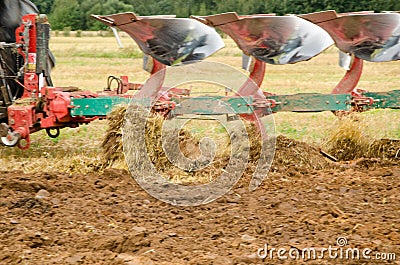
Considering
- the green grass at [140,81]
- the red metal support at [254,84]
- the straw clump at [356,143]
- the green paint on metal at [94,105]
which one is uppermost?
the red metal support at [254,84]

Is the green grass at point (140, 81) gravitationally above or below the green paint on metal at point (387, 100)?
below

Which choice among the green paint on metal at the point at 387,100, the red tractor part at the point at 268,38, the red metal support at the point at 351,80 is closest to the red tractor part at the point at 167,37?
the red tractor part at the point at 268,38

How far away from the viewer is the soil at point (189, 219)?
158 inches

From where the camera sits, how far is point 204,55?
7.41 meters

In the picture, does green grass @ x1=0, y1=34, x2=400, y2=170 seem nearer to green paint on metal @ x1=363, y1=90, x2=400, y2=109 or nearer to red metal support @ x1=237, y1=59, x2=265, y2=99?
green paint on metal @ x1=363, y1=90, x2=400, y2=109

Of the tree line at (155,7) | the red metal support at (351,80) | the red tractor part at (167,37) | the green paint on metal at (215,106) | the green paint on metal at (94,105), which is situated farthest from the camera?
the tree line at (155,7)

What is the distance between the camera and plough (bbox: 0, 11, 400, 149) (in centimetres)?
683

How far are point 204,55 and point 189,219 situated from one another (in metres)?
2.96

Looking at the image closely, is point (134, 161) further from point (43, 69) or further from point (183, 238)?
point (183, 238)

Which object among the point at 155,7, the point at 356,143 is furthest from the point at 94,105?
the point at 155,7

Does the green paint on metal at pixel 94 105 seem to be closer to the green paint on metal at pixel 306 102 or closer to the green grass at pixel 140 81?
the green grass at pixel 140 81

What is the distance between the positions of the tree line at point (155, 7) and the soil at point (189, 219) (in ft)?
110

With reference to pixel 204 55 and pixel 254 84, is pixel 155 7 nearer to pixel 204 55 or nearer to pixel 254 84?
pixel 204 55

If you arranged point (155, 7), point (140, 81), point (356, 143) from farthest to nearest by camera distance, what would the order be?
1. point (155, 7)
2. point (140, 81)
3. point (356, 143)
